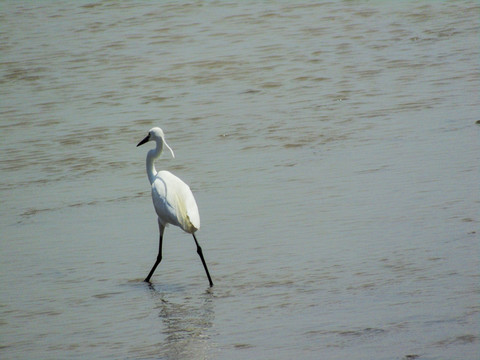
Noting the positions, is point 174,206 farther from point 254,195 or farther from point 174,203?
point 254,195

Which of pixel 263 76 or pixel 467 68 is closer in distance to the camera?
pixel 467 68

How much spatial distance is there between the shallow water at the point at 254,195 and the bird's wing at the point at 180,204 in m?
Answer: 0.37

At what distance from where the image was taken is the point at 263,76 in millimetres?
14148

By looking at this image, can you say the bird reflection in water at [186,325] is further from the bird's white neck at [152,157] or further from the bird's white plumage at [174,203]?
the bird's white neck at [152,157]

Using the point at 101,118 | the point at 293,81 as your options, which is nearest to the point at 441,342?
the point at 101,118

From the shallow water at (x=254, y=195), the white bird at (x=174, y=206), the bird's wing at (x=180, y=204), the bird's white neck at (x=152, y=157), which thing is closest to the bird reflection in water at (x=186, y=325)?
the shallow water at (x=254, y=195)

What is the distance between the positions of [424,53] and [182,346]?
941cm

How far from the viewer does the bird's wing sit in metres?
7.09

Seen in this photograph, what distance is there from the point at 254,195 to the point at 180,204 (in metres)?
1.62

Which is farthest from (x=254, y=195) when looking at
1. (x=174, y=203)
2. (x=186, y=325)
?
(x=186, y=325)

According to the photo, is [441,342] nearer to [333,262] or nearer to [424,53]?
[333,262]

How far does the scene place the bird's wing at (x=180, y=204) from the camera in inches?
279

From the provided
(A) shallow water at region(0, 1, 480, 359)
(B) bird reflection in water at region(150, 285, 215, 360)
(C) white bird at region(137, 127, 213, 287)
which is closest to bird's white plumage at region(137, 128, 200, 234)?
(C) white bird at region(137, 127, 213, 287)

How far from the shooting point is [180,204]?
285 inches
